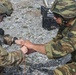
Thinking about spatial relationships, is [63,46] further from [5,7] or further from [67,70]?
[5,7]

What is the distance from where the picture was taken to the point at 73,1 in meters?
6.60

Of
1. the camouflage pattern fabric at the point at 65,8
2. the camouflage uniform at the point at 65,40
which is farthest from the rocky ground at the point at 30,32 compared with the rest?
the camouflage pattern fabric at the point at 65,8

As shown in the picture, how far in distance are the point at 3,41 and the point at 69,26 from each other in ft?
5.88

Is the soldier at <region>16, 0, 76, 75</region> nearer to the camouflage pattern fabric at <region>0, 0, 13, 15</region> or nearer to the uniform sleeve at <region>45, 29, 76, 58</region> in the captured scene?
the uniform sleeve at <region>45, 29, 76, 58</region>

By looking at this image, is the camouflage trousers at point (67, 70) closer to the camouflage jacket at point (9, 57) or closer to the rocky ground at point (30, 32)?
the camouflage jacket at point (9, 57)

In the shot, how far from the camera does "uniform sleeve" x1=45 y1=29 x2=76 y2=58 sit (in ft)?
20.2

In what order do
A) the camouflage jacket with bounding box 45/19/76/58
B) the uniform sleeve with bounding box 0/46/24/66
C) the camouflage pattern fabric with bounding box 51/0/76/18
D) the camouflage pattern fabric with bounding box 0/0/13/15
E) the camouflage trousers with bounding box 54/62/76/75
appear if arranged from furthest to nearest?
the camouflage pattern fabric with bounding box 0/0/13/15, the camouflage trousers with bounding box 54/62/76/75, the camouflage pattern fabric with bounding box 51/0/76/18, the camouflage jacket with bounding box 45/19/76/58, the uniform sleeve with bounding box 0/46/24/66

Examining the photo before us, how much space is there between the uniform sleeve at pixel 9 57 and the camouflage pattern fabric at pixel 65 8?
1.11 m

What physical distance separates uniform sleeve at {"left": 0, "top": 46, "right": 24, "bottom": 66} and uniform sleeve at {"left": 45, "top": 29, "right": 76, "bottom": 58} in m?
0.55

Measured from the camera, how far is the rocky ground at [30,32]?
8.53 meters

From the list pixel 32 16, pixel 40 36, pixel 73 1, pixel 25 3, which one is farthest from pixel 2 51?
pixel 25 3

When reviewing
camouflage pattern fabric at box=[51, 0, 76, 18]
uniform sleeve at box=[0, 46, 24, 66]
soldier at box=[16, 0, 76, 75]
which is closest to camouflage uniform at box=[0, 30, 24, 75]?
uniform sleeve at box=[0, 46, 24, 66]

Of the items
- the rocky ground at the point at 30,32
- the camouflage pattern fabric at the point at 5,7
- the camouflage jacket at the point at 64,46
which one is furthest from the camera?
the rocky ground at the point at 30,32

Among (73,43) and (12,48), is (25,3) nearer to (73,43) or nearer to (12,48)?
(12,48)
